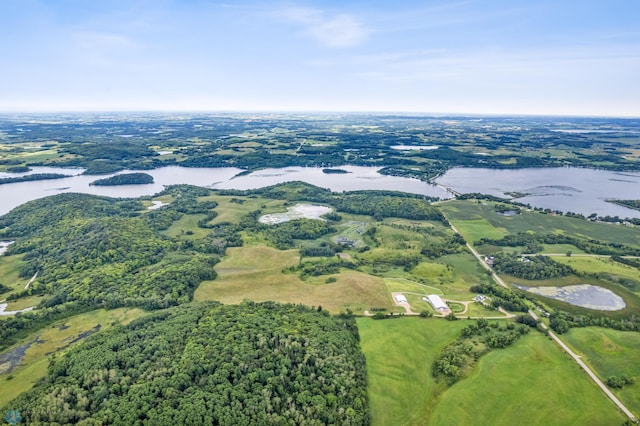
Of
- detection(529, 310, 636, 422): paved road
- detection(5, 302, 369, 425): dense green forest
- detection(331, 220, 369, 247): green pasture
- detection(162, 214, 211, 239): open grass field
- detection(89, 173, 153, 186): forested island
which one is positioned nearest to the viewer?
detection(5, 302, 369, 425): dense green forest

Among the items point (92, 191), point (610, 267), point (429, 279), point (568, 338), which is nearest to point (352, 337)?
point (429, 279)

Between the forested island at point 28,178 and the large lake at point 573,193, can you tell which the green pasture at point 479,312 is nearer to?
the large lake at point 573,193

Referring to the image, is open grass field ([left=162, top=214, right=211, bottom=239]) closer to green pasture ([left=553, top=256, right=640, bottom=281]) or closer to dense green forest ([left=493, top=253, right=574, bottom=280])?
dense green forest ([left=493, top=253, right=574, bottom=280])

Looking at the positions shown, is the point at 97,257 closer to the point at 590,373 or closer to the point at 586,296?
the point at 590,373

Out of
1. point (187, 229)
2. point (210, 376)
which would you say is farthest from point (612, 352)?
point (187, 229)

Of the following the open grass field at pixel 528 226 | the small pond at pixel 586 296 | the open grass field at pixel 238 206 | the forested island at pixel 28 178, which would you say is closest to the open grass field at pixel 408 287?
the small pond at pixel 586 296

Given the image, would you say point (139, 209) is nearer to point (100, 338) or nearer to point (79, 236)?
point (79, 236)

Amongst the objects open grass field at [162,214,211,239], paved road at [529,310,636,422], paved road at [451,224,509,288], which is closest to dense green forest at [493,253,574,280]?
paved road at [451,224,509,288]
